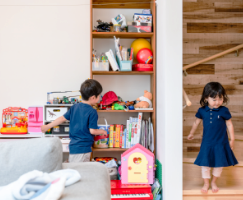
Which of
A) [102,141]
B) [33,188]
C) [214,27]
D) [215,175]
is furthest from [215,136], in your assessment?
[33,188]

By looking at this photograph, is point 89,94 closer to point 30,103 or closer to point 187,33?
point 30,103

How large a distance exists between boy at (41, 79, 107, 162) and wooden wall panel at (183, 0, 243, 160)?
1.27 m

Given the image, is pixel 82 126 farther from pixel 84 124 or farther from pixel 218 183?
pixel 218 183

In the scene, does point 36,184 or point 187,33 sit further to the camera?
point 187,33

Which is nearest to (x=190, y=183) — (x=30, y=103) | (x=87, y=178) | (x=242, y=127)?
(x=242, y=127)

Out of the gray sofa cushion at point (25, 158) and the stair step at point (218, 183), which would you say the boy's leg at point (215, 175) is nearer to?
the stair step at point (218, 183)

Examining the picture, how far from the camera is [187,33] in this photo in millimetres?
2873

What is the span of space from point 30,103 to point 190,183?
6.38 ft

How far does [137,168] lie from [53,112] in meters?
1.02

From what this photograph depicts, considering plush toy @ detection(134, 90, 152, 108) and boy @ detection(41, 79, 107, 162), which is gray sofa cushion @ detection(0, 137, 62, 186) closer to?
boy @ detection(41, 79, 107, 162)

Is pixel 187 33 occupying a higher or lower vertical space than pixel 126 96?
higher

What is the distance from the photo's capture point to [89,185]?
1.00m

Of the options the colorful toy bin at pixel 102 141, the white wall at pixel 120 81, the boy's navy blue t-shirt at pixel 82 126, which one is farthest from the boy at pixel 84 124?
the white wall at pixel 120 81

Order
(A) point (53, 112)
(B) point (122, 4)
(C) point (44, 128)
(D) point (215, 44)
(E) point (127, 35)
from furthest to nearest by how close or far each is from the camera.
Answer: (D) point (215, 44), (B) point (122, 4), (E) point (127, 35), (A) point (53, 112), (C) point (44, 128)
